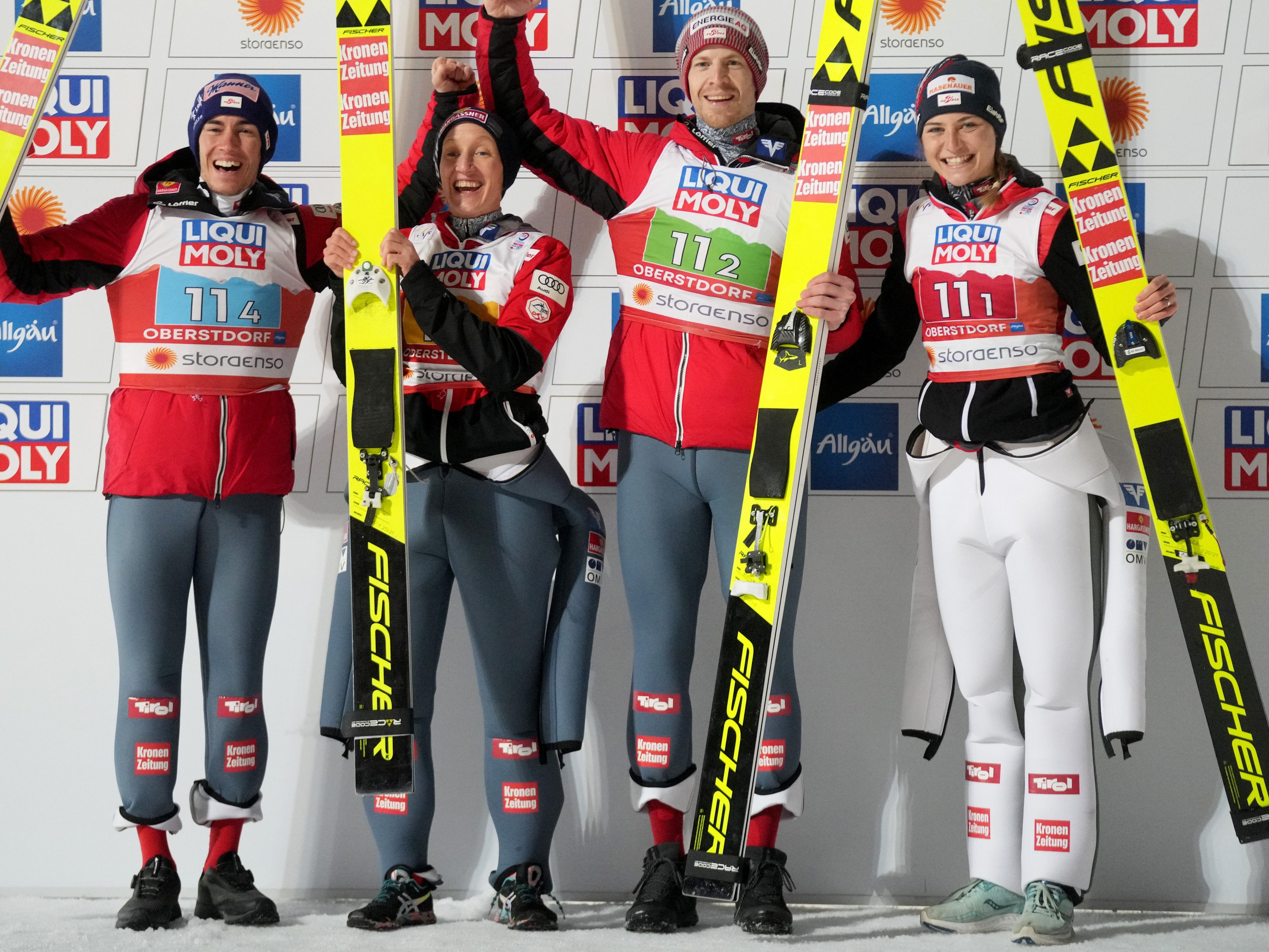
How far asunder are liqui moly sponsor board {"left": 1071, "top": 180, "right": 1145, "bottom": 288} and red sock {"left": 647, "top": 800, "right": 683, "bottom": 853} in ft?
5.17

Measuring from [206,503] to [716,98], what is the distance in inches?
61.5

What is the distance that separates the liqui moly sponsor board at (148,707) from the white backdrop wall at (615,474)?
598 millimetres

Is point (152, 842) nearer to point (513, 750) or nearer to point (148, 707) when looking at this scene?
point (148, 707)

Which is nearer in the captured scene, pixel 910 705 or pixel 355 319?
pixel 355 319

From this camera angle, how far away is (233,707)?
2797mm

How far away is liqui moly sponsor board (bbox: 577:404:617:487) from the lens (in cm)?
334

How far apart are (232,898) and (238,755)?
0.35 m

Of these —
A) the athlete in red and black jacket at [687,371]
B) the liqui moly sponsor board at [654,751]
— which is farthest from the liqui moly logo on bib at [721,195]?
the liqui moly sponsor board at [654,751]

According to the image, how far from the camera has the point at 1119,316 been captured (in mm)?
2691

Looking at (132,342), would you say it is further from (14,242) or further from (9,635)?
(9,635)

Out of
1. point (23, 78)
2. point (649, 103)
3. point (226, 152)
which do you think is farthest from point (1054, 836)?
point (23, 78)

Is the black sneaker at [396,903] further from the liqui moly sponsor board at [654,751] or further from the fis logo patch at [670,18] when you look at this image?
the fis logo patch at [670,18]

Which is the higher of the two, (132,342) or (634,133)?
(634,133)

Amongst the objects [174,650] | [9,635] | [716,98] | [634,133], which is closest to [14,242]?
[174,650]
